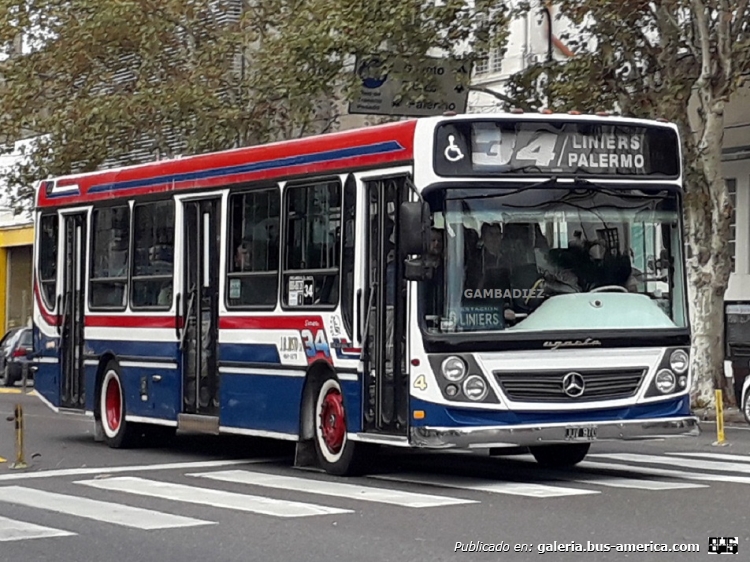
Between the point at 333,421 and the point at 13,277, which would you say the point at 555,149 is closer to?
the point at 333,421

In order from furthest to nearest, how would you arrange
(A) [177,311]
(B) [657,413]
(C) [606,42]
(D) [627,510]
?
(C) [606,42] → (A) [177,311] → (B) [657,413] → (D) [627,510]

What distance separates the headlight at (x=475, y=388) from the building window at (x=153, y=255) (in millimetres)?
5216

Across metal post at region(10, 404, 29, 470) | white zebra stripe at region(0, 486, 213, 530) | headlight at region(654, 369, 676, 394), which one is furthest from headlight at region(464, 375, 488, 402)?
metal post at region(10, 404, 29, 470)

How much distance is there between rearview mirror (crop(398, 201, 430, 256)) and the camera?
1377cm

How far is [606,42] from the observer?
27.2m

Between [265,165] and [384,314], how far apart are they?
2.69 meters

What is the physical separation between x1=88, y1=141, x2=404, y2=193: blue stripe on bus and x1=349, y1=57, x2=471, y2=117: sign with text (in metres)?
8.22

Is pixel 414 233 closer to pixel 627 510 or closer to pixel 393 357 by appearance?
pixel 393 357

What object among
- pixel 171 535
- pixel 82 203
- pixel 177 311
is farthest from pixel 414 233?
pixel 82 203

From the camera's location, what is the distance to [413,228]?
13.8 m

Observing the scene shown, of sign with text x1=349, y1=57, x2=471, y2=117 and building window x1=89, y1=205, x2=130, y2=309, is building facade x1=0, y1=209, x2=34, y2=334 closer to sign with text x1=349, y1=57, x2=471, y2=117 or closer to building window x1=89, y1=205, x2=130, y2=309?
sign with text x1=349, y1=57, x2=471, y2=117

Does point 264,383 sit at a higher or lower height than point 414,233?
lower

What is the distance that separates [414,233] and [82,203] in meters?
7.83

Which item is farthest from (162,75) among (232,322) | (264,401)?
(264,401)
